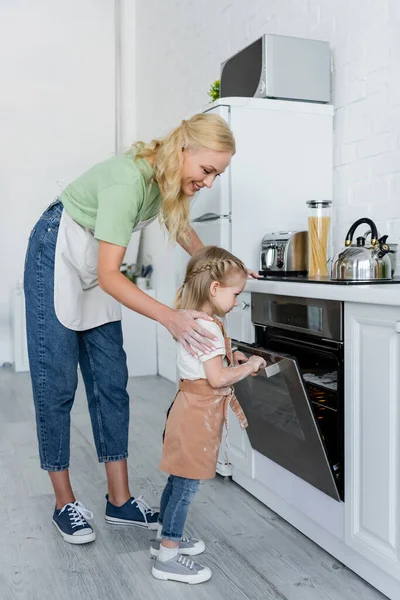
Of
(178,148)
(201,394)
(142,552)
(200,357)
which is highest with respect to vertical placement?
(178,148)

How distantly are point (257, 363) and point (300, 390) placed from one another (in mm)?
148

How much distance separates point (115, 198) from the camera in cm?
184

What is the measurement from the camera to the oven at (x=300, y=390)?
188 cm

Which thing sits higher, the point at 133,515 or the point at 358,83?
the point at 358,83

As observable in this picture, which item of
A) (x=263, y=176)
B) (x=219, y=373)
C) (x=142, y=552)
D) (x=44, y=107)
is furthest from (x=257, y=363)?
(x=44, y=107)

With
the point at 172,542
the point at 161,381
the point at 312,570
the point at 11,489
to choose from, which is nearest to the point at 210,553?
the point at 172,542

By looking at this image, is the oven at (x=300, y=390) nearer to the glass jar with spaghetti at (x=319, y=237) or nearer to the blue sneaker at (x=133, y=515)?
the glass jar with spaghetti at (x=319, y=237)

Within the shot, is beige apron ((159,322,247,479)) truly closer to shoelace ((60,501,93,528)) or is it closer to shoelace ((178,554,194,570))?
shoelace ((178,554,194,570))

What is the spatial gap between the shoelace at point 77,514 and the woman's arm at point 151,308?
79 centimetres

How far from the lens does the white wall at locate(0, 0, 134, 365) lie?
5379 millimetres

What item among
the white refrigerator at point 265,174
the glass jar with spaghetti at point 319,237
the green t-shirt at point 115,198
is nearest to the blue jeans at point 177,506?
the green t-shirt at point 115,198

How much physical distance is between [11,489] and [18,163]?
3.43m

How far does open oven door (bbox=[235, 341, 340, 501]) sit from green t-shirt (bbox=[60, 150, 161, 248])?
0.52 metres

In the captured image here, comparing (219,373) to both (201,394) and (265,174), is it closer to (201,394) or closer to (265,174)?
(201,394)
